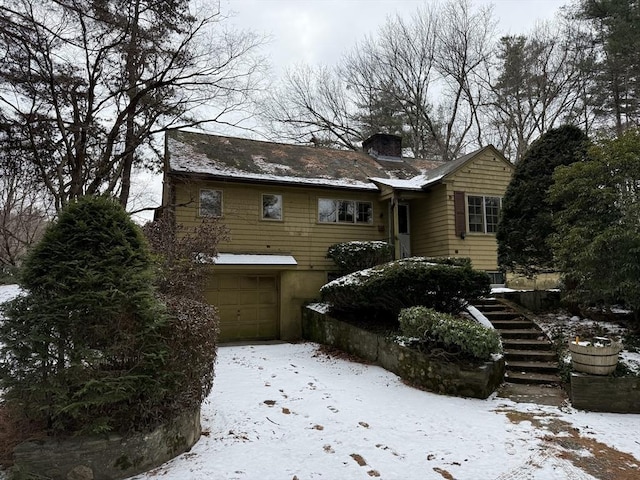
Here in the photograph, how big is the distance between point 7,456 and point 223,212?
8585 millimetres

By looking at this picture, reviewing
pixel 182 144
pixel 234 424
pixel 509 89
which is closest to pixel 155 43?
pixel 182 144

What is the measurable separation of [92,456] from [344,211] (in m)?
→ 10.6

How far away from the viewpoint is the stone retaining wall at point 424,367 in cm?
624

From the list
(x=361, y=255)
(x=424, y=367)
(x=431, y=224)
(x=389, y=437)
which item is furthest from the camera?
(x=431, y=224)

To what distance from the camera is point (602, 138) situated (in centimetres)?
791

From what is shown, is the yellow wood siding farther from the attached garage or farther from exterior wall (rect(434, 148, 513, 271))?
the attached garage

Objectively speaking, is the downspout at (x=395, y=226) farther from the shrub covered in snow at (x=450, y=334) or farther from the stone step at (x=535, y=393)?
the stone step at (x=535, y=393)

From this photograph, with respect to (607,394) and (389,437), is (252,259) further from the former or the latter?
(607,394)

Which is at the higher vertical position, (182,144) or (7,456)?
(182,144)

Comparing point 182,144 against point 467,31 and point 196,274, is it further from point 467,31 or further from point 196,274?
point 467,31

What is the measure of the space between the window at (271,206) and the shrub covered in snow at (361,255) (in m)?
2.31

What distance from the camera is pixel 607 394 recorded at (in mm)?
5691

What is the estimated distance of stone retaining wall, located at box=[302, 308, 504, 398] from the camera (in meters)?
6.24

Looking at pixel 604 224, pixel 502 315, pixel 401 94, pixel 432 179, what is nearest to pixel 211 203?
pixel 432 179
